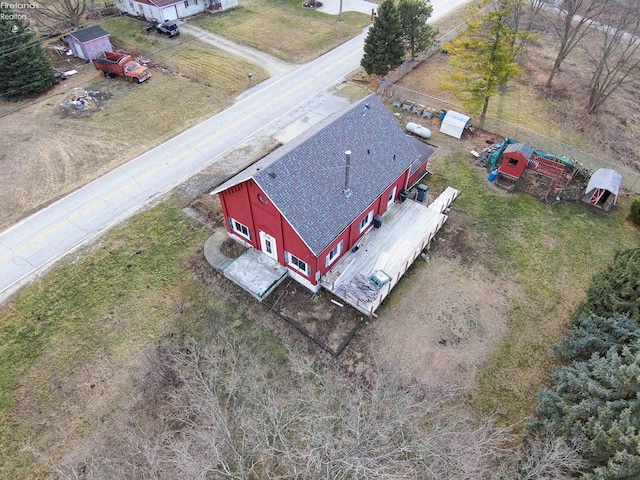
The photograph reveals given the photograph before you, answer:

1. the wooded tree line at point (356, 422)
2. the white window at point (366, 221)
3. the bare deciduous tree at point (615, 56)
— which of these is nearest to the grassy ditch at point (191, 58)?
the white window at point (366, 221)

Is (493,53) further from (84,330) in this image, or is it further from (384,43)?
(84,330)

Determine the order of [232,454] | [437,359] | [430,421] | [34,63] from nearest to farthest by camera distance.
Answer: [232,454], [430,421], [437,359], [34,63]

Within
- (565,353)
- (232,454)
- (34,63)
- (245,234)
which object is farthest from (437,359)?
(34,63)

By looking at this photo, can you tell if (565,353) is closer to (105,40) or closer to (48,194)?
(48,194)

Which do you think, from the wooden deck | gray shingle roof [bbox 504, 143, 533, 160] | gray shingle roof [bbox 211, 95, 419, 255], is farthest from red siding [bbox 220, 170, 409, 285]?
gray shingle roof [bbox 504, 143, 533, 160]

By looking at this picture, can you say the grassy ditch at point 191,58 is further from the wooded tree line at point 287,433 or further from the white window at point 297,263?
the wooded tree line at point 287,433

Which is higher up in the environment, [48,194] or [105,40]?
[105,40]

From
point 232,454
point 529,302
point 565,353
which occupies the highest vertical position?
point 232,454

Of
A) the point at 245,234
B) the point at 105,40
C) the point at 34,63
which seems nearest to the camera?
the point at 245,234
